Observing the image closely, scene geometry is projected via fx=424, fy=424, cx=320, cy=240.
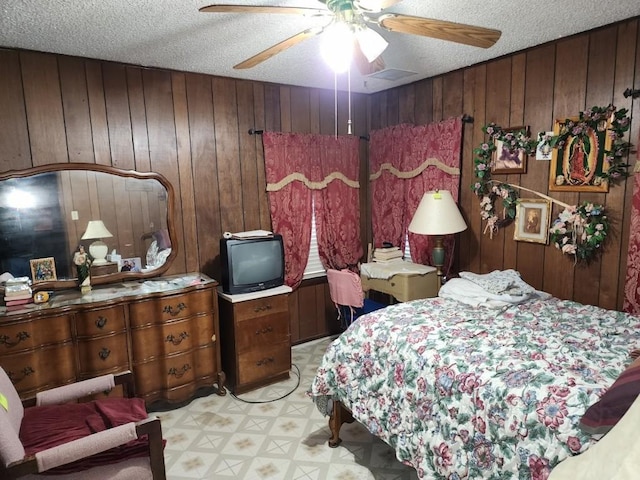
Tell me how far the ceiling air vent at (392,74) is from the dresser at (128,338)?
6.80 feet

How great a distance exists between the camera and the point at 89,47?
2.70m

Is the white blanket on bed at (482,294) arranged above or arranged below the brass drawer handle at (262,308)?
above

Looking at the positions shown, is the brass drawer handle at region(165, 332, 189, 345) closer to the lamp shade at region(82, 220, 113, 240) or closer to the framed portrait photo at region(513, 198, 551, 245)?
the lamp shade at region(82, 220, 113, 240)

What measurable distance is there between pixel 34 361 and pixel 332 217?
2599 mm

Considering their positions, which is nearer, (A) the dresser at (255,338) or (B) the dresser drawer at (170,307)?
(B) the dresser drawer at (170,307)

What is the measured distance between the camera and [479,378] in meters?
1.77

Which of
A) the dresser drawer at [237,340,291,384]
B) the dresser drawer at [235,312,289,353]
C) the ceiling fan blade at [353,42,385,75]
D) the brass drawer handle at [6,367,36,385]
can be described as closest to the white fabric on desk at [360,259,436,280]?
the dresser drawer at [235,312,289,353]

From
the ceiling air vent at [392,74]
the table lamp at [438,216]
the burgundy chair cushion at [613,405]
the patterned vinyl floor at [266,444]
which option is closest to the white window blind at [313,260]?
the table lamp at [438,216]

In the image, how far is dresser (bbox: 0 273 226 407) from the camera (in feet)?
8.17

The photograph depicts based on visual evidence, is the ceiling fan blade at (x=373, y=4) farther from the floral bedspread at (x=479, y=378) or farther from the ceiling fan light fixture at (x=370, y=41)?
the floral bedspread at (x=479, y=378)

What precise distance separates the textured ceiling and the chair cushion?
6.34 feet

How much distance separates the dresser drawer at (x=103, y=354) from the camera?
2.67 metres

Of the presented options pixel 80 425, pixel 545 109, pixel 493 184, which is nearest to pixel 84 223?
pixel 80 425

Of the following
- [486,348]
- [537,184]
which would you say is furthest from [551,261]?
[486,348]
